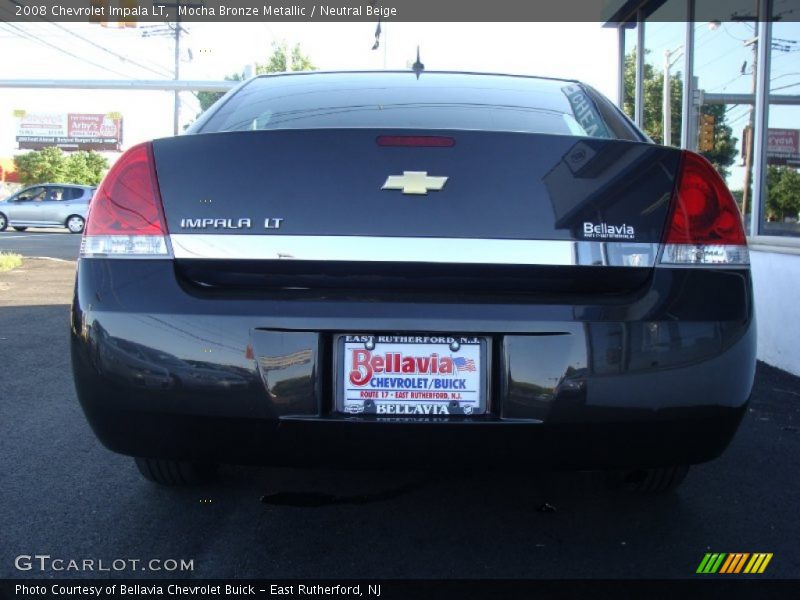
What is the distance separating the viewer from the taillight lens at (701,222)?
86.0 inches

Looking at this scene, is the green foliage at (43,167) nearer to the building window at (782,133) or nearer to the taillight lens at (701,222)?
the building window at (782,133)

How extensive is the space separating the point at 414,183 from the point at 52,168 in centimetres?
5638

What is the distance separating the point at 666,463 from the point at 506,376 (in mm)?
545

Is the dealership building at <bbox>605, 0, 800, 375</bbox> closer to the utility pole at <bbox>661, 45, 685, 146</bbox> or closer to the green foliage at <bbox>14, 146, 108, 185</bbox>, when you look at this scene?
the utility pole at <bbox>661, 45, 685, 146</bbox>

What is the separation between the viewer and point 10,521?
262 centimetres

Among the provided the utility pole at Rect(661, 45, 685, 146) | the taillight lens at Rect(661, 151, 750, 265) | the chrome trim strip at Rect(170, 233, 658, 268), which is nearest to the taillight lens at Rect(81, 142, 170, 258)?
the chrome trim strip at Rect(170, 233, 658, 268)

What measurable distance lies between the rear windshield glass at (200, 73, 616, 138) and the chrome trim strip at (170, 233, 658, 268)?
1.48ft

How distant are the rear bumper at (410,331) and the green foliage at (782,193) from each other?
175 inches

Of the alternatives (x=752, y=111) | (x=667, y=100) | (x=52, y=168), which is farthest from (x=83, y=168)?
(x=752, y=111)

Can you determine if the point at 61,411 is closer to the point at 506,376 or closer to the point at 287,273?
the point at 287,273

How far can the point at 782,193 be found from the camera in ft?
20.3

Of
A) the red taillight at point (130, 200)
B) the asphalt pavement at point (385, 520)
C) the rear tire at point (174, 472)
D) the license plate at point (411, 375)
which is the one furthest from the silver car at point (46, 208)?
the license plate at point (411, 375)

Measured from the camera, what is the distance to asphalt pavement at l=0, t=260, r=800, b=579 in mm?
2383

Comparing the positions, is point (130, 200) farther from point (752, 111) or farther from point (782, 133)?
point (752, 111)
